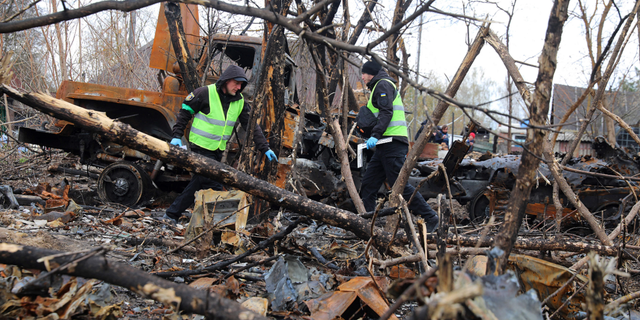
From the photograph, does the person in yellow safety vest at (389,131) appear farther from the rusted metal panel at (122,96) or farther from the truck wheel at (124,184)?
the truck wheel at (124,184)

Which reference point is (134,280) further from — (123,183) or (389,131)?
(123,183)

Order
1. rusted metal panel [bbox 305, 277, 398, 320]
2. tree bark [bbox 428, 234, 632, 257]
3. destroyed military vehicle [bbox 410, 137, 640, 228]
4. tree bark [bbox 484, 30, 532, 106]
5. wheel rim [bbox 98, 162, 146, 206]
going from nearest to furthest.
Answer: rusted metal panel [bbox 305, 277, 398, 320]
tree bark [bbox 484, 30, 532, 106]
tree bark [bbox 428, 234, 632, 257]
destroyed military vehicle [bbox 410, 137, 640, 228]
wheel rim [bbox 98, 162, 146, 206]

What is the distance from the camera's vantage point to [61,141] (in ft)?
19.3

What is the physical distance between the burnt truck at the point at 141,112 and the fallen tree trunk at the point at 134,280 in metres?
4.04

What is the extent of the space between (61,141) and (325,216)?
507 cm

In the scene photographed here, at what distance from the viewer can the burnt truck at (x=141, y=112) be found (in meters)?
5.67

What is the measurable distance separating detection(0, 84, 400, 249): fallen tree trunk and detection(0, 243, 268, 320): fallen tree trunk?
3.11 feet

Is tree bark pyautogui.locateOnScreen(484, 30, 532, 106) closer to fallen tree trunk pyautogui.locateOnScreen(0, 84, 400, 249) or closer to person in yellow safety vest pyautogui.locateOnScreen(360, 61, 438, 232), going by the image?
fallen tree trunk pyautogui.locateOnScreen(0, 84, 400, 249)

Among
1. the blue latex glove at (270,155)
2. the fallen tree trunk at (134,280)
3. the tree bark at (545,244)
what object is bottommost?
the tree bark at (545,244)

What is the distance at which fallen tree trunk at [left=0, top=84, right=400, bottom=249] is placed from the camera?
2.42 meters

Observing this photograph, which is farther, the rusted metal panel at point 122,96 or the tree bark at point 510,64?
the rusted metal panel at point 122,96

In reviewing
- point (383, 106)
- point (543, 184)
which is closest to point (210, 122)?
point (383, 106)

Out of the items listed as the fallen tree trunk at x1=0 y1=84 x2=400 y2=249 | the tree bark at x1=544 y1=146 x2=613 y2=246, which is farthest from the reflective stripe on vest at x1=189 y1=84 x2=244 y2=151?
the tree bark at x1=544 y1=146 x2=613 y2=246

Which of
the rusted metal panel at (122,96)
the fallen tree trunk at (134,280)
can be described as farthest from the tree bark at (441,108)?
the rusted metal panel at (122,96)
